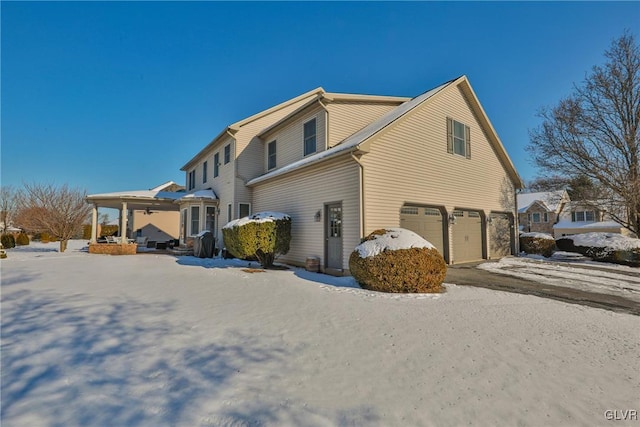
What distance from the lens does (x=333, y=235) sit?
9469 millimetres

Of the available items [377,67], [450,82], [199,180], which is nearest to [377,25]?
[377,67]

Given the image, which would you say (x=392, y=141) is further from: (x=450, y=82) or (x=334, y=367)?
(x=334, y=367)

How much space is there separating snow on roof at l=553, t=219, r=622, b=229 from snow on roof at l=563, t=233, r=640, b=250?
784 inches

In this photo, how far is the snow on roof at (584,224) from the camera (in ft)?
90.3

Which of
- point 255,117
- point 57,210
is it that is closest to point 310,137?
point 255,117

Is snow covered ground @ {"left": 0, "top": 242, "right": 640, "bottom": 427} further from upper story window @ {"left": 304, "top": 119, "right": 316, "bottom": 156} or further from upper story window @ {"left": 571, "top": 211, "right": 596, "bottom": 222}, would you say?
upper story window @ {"left": 571, "top": 211, "right": 596, "bottom": 222}

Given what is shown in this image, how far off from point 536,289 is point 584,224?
30897 mm

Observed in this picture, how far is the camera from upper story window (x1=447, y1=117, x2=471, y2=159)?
11.7 metres

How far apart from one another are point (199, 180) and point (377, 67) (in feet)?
43.4

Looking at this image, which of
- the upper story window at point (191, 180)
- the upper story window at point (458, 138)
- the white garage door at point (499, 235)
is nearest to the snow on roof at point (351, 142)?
the upper story window at point (458, 138)

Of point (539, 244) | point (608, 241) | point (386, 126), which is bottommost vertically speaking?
point (539, 244)

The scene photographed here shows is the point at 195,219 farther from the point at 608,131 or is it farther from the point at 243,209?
the point at 608,131

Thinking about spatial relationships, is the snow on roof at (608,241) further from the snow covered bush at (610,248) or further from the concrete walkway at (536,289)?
the concrete walkway at (536,289)

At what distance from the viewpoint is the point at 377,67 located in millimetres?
14070
